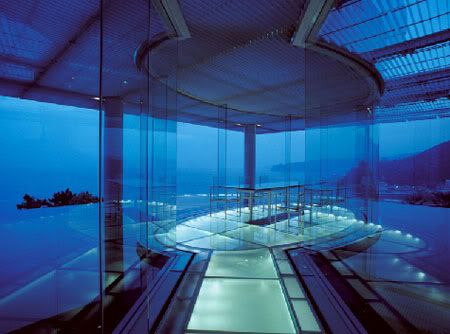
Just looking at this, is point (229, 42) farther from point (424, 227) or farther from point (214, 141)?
point (424, 227)

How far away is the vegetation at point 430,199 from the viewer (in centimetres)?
828

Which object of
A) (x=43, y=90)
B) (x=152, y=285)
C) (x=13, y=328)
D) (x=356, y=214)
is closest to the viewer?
(x=13, y=328)

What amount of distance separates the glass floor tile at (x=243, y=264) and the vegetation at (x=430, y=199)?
8229mm

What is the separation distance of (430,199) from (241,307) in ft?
31.6

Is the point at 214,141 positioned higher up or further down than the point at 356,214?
higher up

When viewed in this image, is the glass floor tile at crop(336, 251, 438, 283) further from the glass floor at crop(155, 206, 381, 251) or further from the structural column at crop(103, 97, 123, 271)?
the structural column at crop(103, 97, 123, 271)

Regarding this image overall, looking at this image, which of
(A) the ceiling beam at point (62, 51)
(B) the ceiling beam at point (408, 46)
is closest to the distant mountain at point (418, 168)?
(B) the ceiling beam at point (408, 46)

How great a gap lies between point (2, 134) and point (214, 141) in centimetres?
570

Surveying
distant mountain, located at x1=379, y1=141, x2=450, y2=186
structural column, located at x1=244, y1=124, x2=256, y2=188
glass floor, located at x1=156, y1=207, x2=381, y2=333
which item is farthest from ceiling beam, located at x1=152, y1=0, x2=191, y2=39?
distant mountain, located at x1=379, y1=141, x2=450, y2=186

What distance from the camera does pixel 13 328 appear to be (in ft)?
5.57

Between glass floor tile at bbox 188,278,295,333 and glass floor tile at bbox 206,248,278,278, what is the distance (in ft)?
0.50

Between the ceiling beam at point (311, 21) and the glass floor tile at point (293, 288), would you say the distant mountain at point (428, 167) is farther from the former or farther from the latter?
the glass floor tile at point (293, 288)

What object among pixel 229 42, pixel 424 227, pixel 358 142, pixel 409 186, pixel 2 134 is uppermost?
pixel 229 42

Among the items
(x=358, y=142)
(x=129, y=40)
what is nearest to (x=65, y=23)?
(x=129, y=40)
